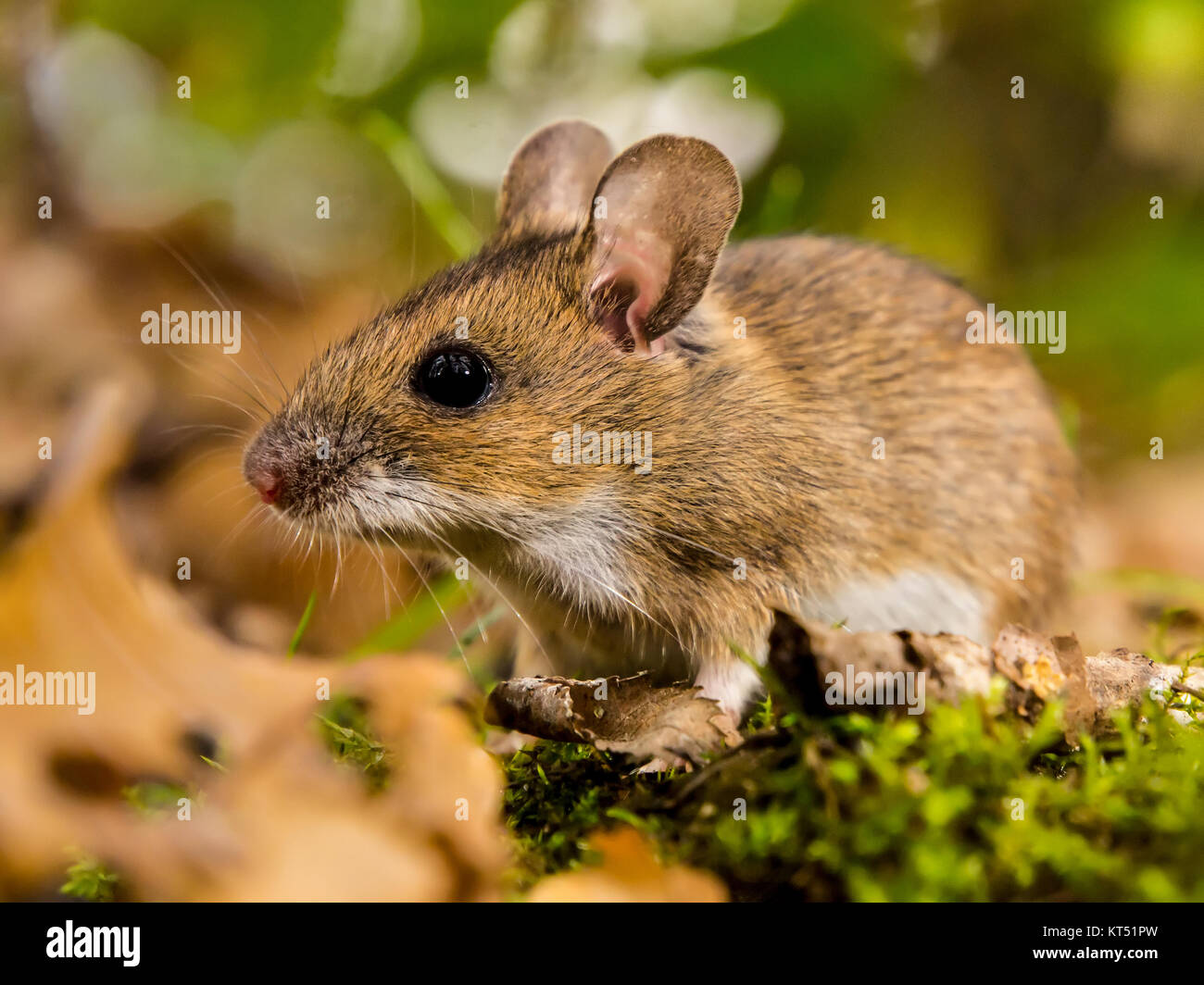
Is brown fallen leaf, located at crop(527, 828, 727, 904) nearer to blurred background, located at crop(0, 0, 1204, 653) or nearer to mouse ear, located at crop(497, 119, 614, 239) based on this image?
mouse ear, located at crop(497, 119, 614, 239)

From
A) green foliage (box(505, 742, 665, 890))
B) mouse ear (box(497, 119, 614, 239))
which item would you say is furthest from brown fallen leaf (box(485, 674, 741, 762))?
mouse ear (box(497, 119, 614, 239))

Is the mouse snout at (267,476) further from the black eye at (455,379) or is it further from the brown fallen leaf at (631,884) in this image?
the brown fallen leaf at (631,884)

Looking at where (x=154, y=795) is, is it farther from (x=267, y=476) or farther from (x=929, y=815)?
(x=929, y=815)

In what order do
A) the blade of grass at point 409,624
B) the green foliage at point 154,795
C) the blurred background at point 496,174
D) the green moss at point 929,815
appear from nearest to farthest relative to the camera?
the green moss at point 929,815
the green foliage at point 154,795
the blade of grass at point 409,624
the blurred background at point 496,174

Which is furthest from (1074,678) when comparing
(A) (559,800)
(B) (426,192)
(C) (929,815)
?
(B) (426,192)

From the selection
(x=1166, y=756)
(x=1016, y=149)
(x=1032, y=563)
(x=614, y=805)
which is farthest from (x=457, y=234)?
(x=1016, y=149)

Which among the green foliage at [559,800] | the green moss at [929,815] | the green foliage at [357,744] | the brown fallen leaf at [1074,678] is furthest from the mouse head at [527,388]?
the brown fallen leaf at [1074,678]

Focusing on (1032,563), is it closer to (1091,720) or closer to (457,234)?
(1091,720)
